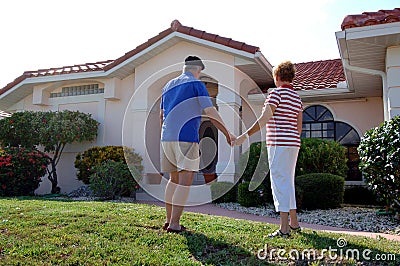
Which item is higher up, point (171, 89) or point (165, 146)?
point (171, 89)

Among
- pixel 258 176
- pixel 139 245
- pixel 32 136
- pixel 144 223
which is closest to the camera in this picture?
pixel 139 245

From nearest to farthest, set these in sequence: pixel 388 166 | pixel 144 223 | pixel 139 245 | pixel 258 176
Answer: pixel 139 245
pixel 144 223
pixel 388 166
pixel 258 176

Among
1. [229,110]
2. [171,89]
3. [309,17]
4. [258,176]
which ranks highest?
[309,17]

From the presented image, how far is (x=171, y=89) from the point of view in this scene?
3.75 meters

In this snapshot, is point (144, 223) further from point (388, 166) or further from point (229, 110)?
point (229, 110)

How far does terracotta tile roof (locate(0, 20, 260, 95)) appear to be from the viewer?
8.87m

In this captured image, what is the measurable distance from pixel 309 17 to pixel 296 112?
4.02 metres

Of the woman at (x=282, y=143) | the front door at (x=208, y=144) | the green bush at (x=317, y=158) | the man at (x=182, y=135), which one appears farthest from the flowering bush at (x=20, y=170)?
the woman at (x=282, y=143)

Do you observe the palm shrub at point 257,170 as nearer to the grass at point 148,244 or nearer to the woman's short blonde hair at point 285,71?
the grass at point 148,244

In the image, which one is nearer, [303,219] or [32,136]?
[303,219]

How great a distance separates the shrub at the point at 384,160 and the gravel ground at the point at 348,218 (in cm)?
38

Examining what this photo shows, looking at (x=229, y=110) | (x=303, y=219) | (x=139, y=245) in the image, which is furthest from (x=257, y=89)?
(x=139, y=245)

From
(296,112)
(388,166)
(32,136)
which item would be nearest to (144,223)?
(296,112)

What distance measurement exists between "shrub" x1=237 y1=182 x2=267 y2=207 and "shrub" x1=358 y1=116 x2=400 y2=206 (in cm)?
217
